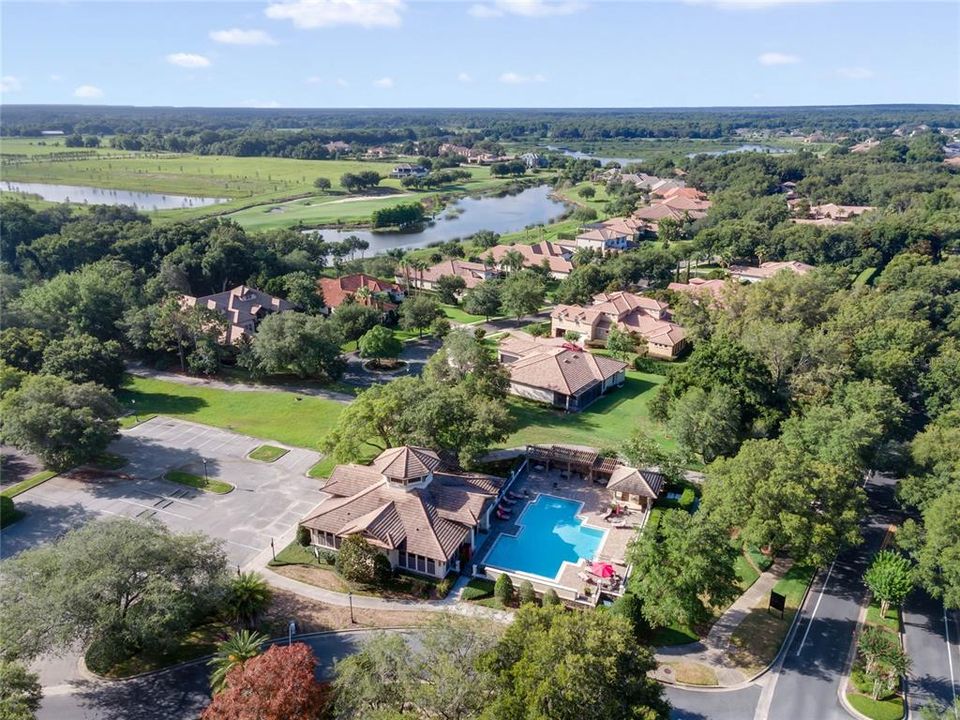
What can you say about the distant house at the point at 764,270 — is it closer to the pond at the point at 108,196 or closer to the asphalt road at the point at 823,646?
the asphalt road at the point at 823,646

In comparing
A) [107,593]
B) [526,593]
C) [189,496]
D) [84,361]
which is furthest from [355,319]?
[107,593]

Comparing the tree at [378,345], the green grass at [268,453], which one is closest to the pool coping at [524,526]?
the green grass at [268,453]

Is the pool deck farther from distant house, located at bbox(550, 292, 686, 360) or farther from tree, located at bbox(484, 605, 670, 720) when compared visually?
distant house, located at bbox(550, 292, 686, 360)

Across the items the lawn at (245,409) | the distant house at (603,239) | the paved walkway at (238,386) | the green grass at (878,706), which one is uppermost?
the distant house at (603,239)

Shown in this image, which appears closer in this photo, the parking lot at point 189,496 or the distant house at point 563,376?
the parking lot at point 189,496

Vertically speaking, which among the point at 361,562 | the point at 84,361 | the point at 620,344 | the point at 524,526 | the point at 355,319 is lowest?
the point at 524,526

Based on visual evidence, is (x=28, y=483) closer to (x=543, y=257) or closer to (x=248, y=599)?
(x=248, y=599)

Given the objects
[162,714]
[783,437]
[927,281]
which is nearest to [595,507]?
[783,437]
